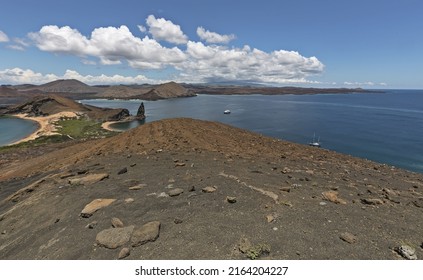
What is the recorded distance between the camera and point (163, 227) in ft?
29.0

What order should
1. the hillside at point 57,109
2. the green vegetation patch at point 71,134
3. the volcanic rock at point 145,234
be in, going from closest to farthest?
the volcanic rock at point 145,234
the green vegetation patch at point 71,134
the hillside at point 57,109

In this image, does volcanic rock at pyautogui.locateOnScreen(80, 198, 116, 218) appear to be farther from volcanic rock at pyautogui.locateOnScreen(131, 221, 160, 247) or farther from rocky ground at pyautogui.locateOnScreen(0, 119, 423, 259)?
volcanic rock at pyautogui.locateOnScreen(131, 221, 160, 247)

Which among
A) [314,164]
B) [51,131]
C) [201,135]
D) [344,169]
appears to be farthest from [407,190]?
[51,131]

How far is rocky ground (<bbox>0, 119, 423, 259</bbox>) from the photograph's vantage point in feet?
25.7

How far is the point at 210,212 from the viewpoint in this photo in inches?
386

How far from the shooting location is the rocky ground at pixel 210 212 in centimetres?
782

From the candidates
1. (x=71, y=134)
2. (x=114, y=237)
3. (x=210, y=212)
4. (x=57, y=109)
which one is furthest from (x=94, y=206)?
(x=57, y=109)

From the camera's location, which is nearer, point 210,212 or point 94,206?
point 210,212

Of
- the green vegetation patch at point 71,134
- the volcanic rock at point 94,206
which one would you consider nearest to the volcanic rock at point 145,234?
the volcanic rock at point 94,206

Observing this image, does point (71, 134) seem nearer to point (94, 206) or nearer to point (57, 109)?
point (57, 109)

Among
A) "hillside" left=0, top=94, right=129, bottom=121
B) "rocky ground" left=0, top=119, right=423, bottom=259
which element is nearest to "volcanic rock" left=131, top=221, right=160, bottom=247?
"rocky ground" left=0, top=119, right=423, bottom=259

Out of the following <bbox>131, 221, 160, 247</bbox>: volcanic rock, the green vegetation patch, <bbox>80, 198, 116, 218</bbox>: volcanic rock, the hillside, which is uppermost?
<bbox>131, 221, 160, 247</bbox>: volcanic rock

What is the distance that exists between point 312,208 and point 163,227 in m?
5.81

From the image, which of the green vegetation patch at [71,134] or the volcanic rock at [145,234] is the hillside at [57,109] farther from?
the volcanic rock at [145,234]
